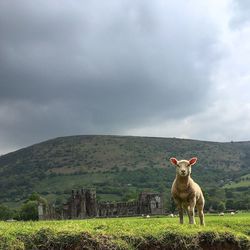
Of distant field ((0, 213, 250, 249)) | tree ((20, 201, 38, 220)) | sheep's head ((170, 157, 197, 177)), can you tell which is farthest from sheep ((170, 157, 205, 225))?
tree ((20, 201, 38, 220))

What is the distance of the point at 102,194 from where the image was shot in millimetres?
158375

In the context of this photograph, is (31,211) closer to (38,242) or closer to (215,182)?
(38,242)

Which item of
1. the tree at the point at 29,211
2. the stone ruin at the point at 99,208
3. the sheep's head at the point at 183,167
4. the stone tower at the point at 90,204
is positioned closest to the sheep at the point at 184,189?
the sheep's head at the point at 183,167

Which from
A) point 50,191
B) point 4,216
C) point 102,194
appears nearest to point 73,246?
point 4,216

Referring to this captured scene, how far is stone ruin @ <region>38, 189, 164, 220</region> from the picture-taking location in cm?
7200

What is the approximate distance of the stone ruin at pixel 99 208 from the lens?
236ft

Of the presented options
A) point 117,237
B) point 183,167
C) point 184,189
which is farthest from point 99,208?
point 117,237

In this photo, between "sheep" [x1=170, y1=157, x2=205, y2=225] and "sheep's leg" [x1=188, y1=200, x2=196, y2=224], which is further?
"sheep" [x1=170, y1=157, x2=205, y2=225]

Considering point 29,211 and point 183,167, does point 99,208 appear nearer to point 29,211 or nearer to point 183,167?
point 29,211

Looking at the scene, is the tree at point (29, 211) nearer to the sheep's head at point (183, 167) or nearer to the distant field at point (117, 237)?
the sheep's head at point (183, 167)

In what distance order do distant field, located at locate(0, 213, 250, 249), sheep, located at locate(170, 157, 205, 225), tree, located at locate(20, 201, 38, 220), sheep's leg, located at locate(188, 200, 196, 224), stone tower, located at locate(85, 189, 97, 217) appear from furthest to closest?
tree, located at locate(20, 201, 38, 220), stone tower, located at locate(85, 189, 97, 217), sheep, located at locate(170, 157, 205, 225), sheep's leg, located at locate(188, 200, 196, 224), distant field, located at locate(0, 213, 250, 249)

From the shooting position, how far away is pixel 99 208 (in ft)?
247

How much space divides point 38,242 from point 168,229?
4111 mm

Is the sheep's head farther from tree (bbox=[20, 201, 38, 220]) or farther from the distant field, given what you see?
tree (bbox=[20, 201, 38, 220])
